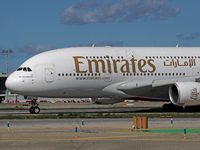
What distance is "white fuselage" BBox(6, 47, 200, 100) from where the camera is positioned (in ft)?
108

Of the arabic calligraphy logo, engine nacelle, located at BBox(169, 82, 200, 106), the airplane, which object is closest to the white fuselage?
the airplane

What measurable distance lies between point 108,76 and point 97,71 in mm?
1010

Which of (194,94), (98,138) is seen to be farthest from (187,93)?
(98,138)

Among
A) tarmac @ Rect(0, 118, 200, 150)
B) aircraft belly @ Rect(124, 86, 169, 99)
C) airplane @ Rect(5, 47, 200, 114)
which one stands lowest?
tarmac @ Rect(0, 118, 200, 150)

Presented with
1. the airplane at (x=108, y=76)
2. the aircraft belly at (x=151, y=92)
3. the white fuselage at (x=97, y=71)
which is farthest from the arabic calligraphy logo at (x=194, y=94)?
the white fuselage at (x=97, y=71)

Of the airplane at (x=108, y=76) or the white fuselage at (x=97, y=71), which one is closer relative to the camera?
the airplane at (x=108, y=76)

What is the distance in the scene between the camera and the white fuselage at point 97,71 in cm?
3284

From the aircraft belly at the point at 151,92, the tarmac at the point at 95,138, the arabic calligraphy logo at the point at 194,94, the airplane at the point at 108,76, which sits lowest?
the tarmac at the point at 95,138

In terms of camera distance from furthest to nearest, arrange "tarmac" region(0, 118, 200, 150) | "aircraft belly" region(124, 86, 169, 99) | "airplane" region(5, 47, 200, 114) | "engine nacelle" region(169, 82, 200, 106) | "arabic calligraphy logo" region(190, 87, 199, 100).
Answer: "aircraft belly" region(124, 86, 169, 99), "airplane" region(5, 47, 200, 114), "arabic calligraphy logo" region(190, 87, 199, 100), "engine nacelle" region(169, 82, 200, 106), "tarmac" region(0, 118, 200, 150)

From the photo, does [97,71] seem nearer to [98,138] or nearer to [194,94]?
[194,94]

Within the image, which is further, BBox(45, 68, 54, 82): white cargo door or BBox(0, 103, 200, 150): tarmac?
BBox(45, 68, 54, 82): white cargo door

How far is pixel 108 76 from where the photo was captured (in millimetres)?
33750

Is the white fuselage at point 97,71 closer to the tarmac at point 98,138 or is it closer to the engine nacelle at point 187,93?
the engine nacelle at point 187,93

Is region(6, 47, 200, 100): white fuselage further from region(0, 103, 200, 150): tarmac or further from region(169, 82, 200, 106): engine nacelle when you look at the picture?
region(0, 103, 200, 150): tarmac
